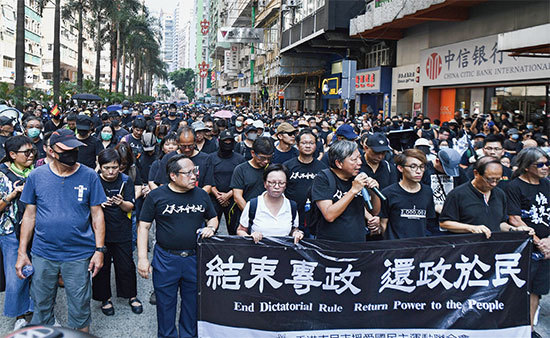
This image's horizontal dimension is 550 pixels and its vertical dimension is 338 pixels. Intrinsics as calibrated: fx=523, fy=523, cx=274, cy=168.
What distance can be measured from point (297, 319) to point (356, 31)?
2146 cm

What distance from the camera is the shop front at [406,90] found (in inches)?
906

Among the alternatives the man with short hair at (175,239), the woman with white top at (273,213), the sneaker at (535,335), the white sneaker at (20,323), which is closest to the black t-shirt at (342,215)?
the woman with white top at (273,213)

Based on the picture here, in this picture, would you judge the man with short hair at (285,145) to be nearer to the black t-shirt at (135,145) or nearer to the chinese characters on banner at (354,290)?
the black t-shirt at (135,145)

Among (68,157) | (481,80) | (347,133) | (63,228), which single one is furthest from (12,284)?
(481,80)

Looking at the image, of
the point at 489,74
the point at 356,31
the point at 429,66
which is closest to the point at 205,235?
the point at 489,74

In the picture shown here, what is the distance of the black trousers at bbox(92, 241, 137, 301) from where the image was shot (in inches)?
216

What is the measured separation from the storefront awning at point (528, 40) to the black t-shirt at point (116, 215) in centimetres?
866

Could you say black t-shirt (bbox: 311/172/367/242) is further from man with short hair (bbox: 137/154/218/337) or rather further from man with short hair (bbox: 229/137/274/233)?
man with short hair (bbox: 229/137/274/233)

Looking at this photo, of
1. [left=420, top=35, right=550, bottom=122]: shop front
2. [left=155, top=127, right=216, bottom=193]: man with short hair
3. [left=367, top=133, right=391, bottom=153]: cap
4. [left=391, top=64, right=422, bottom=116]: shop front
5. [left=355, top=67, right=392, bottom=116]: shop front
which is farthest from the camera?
[left=355, top=67, right=392, bottom=116]: shop front

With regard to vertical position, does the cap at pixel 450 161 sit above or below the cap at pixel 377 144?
below

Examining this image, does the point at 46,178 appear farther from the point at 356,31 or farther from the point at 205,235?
the point at 356,31

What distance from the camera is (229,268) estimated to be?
423 centimetres

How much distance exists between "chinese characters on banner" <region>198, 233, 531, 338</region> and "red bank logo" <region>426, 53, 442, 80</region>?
17.8m

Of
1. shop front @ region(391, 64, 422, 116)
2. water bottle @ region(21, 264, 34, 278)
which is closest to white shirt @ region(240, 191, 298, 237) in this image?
water bottle @ region(21, 264, 34, 278)
